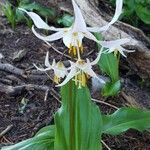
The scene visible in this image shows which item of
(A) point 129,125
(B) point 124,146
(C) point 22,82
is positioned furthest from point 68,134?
(C) point 22,82

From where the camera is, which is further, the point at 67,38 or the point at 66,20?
the point at 66,20

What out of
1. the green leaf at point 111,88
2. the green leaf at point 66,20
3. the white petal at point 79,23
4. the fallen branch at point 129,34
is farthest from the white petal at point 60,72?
the green leaf at point 66,20

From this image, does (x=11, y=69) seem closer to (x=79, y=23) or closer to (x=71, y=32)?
(x=71, y=32)

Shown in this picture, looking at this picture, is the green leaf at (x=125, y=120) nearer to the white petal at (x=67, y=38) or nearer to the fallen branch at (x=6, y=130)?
the fallen branch at (x=6, y=130)

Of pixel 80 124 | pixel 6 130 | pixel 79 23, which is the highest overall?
pixel 79 23

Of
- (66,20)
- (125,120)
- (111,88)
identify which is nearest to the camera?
(125,120)

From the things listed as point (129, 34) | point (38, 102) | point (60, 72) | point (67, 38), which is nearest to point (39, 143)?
point (60, 72)

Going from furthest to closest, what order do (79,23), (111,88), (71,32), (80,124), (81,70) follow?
(111,88)
(80,124)
(81,70)
(71,32)
(79,23)
